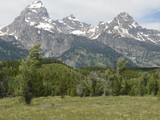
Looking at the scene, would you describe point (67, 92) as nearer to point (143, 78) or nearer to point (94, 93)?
point (94, 93)

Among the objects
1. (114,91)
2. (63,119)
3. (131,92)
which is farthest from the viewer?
(131,92)

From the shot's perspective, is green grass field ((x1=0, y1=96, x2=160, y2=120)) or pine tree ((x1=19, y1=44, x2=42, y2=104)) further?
pine tree ((x1=19, y1=44, x2=42, y2=104))

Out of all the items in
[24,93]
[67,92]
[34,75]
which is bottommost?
[67,92]

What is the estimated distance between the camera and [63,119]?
20.8 metres

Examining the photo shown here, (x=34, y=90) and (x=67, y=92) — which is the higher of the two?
(x=34, y=90)

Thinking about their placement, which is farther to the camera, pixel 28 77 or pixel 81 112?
pixel 28 77

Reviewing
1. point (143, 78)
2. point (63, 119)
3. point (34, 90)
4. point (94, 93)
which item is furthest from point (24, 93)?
point (143, 78)

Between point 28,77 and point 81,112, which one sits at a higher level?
point 28,77

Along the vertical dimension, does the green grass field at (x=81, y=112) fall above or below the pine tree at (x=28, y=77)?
below

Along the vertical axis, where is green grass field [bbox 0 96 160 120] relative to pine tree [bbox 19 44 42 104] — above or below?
below

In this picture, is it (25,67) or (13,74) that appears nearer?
(25,67)

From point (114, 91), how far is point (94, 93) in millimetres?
12143

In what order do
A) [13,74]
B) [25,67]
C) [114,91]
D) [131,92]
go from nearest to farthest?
1. [25,67]
2. [114,91]
3. [131,92]
4. [13,74]

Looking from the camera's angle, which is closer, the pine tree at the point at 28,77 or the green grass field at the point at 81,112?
the green grass field at the point at 81,112
